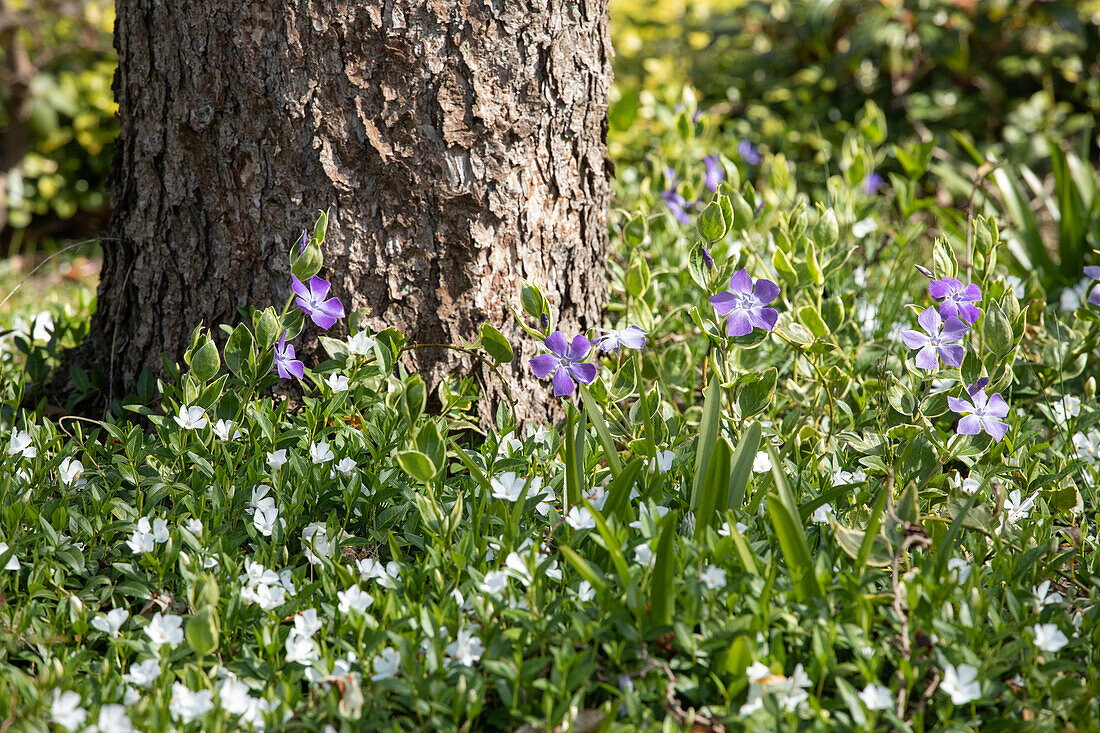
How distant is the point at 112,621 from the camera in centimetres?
135

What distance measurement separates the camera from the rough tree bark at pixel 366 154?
1851 millimetres

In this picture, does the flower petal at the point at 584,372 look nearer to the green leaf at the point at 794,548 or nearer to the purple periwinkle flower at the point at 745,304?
the purple periwinkle flower at the point at 745,304

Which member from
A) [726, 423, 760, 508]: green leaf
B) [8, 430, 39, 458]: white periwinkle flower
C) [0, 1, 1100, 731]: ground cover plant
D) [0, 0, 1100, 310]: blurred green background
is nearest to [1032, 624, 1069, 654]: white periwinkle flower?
[0, 1, 1100, 731]: ground cover plant

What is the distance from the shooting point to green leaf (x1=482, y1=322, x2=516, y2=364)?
1727mm

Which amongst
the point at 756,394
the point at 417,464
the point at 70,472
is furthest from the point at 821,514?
the point at 70,472

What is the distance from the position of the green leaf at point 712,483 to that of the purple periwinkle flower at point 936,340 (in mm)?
439

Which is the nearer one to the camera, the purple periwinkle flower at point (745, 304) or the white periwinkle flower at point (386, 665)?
the white periwinkle flower at point (386, 665)

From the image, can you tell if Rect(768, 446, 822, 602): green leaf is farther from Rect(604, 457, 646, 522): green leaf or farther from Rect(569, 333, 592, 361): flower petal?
Rect(569, 333, 592, 361): flower petal

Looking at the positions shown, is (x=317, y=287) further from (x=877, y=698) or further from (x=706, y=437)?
(x=877, y=698)

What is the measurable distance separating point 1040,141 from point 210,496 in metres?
4.11

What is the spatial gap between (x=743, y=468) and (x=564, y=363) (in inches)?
16.0

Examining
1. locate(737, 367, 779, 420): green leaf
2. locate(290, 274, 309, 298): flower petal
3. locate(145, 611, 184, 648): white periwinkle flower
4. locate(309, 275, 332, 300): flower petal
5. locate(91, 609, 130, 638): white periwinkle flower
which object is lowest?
locate(91, 609, 130, 638): white periwinkle flower

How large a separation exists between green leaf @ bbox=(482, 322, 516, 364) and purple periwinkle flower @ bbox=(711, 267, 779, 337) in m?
0.42

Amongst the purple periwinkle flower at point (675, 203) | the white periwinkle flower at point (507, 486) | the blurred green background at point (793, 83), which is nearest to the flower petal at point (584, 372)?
the white periwinkle flower at point (507, 486)
